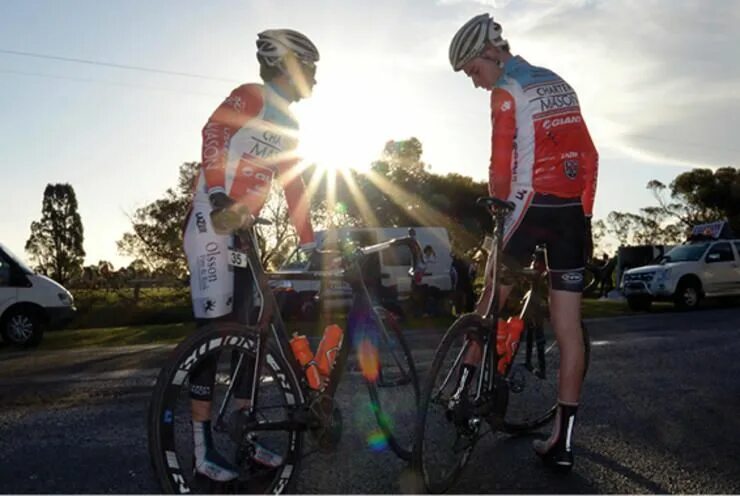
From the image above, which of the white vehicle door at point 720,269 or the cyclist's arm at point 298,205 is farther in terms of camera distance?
the white vehicle door at point 720,269

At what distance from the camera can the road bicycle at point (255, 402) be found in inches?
130

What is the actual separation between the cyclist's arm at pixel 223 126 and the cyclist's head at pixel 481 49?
1.22 m

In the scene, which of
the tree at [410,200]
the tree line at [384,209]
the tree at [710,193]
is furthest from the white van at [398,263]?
the tree at [710,193]

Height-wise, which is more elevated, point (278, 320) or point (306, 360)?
point (278, 320)

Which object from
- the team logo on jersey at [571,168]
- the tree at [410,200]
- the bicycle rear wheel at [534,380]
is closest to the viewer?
the team logo on jersey at [571,168]

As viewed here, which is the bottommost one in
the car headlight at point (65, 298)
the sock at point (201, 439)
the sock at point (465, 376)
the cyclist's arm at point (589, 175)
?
the sock at point (201, 439)

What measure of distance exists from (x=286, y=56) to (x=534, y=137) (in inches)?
56.1

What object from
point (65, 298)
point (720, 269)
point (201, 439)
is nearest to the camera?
point (201, 439)

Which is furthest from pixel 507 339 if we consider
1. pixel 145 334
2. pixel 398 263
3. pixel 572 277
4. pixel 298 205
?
pixel 398 263

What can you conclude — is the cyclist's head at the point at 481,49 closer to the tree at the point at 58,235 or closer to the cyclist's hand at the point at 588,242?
Answer: the cyclist's hand at the point at 588,242

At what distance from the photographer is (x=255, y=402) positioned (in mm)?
3615

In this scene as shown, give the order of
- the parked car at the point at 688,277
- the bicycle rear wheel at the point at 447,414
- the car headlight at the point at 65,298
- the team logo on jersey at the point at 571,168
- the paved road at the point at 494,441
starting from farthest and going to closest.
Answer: the parked car at the point at 688,277
the car headlight at the point at 65,298
the team logo on jersey at the point at 571,168
the paved road at the point at 494,441
the bicycle rear wheel at the point at 447,414

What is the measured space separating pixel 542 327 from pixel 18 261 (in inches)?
504

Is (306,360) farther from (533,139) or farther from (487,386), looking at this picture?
(533,139)
